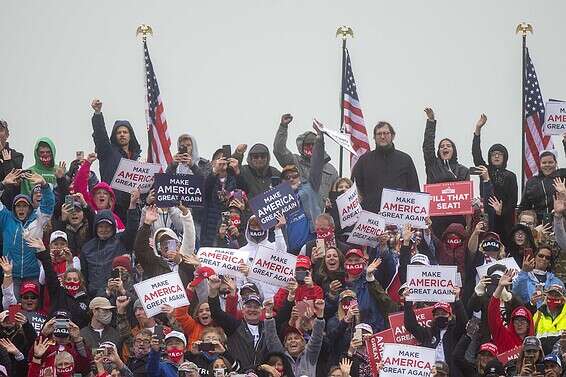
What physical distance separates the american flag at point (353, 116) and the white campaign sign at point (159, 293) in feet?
27.4

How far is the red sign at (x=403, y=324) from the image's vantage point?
3547 centimetres

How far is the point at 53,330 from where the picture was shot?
3500 centimetres

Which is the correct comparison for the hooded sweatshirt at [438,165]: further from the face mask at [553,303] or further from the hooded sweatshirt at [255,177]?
the face mask at [553,303]

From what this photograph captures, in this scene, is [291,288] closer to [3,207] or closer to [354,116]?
[3,207]

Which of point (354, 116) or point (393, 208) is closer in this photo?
point (393, 208)

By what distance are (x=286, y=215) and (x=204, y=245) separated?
127 cm

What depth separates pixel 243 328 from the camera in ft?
117

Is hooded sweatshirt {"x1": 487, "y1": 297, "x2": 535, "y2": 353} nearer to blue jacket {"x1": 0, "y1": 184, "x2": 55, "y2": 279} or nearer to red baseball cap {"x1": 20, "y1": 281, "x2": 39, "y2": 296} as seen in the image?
red baseball cap {"x1": 20, "y1": 281, "x2": 39, "y2": 296}

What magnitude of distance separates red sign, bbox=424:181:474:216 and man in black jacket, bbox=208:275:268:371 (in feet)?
14.3

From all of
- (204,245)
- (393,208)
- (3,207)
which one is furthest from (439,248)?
(3,207)

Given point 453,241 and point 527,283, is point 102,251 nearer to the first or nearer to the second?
point 453,241

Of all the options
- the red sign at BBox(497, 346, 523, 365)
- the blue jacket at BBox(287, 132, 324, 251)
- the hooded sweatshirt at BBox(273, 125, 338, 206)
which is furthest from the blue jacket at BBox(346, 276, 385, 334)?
the hooded sweatshirt at BBox(273, 125, 338, 206)

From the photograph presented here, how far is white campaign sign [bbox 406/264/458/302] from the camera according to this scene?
1405 inches

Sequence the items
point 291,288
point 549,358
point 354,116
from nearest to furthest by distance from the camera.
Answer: point 549,358
point 291,288
point 354,116
